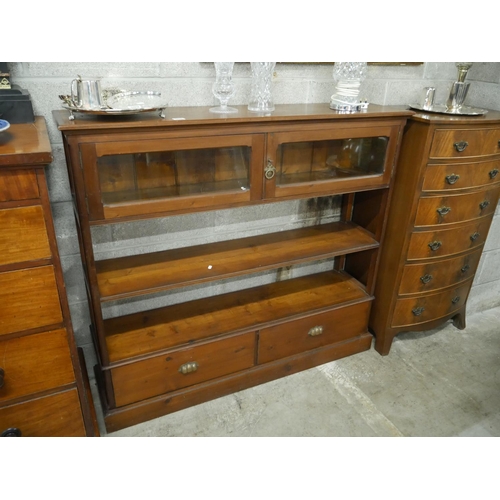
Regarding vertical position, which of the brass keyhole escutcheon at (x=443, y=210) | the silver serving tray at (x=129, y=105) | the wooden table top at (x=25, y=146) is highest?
the silver serving tray at (x=129, y=105)

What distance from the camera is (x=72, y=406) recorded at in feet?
4.41

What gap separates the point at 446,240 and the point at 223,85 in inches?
49.9

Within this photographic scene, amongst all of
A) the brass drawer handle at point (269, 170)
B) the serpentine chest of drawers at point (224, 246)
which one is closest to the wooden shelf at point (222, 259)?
the serpentine chest of drawers at point (224, 246)

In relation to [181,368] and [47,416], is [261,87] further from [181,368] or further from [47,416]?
[47,416]

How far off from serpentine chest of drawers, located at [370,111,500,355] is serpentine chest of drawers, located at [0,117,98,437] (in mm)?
1456

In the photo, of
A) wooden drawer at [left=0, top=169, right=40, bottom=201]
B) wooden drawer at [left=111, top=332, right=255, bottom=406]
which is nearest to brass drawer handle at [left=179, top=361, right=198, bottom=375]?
wooden drawer at [left=111, top=332, right=255, bottom=406]

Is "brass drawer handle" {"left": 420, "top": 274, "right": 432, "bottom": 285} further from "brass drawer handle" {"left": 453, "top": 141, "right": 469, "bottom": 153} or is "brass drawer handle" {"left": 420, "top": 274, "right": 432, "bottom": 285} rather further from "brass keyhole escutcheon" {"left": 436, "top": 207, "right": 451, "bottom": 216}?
"brass drawer handle" {"left": 453, "top": 141, "right": 469, "bottom": 153}

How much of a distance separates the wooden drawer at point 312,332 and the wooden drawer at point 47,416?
2.69 ft

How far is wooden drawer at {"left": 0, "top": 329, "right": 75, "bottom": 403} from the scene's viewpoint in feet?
3.89

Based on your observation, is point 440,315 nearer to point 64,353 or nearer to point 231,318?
point 231,318

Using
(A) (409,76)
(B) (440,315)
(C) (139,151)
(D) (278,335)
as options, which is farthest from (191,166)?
(B) (440,315)

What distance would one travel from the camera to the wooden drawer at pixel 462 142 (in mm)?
1746

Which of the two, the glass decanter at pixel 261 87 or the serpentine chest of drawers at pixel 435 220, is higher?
the glass decanter at pixel 261 87

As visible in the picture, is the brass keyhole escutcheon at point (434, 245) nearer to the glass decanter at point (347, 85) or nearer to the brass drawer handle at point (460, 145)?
the brass drawer handle at point (460, 145)
